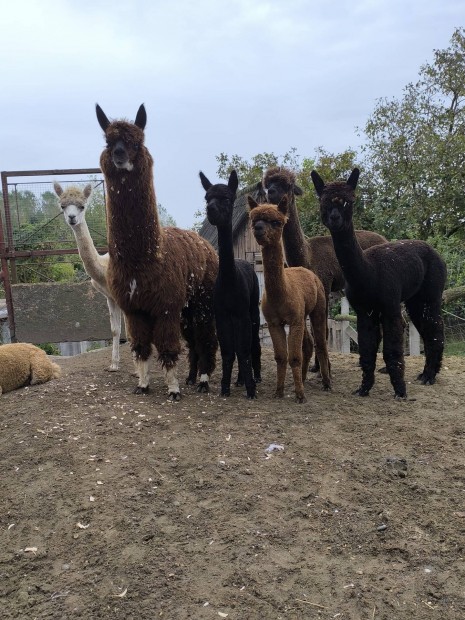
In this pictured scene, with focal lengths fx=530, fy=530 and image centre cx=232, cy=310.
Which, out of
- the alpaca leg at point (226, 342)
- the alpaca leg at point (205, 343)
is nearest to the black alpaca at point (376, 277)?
the alpaca leg at point (226, 342)

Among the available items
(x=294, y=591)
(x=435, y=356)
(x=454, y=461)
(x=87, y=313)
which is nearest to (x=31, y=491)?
(x=294, y=591)

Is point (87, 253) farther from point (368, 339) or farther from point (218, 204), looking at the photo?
point (368, 339)

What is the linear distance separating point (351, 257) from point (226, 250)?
4.00ft

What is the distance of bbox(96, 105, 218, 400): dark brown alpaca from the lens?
16.5ft

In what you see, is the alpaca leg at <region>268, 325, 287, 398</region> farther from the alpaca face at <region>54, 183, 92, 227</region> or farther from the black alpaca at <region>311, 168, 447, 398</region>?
the alpaca face at <region>54, 183, 92, 227</region>

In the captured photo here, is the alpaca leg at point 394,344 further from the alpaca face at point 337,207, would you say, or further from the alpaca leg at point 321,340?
the alpaca face at point 337,207

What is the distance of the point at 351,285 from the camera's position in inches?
209

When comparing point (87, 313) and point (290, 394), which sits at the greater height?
point (87, 313)

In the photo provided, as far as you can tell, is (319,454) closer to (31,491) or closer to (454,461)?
(454,461)

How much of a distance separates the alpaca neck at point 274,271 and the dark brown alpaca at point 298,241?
1166 mm

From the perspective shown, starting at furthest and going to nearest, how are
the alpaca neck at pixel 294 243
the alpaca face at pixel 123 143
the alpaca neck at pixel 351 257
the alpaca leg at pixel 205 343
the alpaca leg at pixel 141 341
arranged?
the alpaca neck at pixel 294 243
the alpaca leg at pixel 205 343
the alpaca leg at pixel 141 341
the alpaca neck at pixel 351 257
the alpaca face at pixel 123 143

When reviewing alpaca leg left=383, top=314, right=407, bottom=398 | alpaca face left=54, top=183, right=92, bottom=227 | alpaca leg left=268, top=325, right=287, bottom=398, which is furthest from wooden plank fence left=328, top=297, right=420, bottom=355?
alpaca face left=54, top=183, right=92, bottom=227

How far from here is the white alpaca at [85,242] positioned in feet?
23.2

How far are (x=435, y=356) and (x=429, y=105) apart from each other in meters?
12.3
